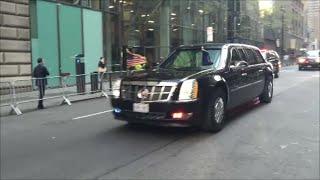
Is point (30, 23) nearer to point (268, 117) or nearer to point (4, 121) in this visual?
point (4, 121)

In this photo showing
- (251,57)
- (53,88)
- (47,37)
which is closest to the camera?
(251,57)

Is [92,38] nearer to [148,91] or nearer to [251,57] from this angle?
[251,57]

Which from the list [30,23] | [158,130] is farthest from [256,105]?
[30,23]

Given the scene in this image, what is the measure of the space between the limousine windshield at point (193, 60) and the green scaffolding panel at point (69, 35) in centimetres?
1250

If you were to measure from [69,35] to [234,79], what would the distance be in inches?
553

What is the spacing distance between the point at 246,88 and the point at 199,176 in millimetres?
5499

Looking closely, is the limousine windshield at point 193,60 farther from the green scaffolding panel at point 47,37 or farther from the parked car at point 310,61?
the parked car at point 310,61

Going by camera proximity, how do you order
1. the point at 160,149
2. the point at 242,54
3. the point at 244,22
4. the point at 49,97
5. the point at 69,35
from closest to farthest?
the point at 160,149
the point at 242,54
the point at 49,97
the point at 69,35
the point at 244,22

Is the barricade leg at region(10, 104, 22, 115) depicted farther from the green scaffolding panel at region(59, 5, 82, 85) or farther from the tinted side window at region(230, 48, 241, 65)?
the green scaffolding panel at region(59, 5, 82, 85)

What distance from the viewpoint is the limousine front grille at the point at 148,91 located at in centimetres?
900

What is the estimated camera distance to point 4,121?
39.6ft

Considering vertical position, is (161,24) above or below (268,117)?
above

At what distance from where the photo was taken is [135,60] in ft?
92.9

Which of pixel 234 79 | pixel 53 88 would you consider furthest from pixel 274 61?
pixel 234 79
